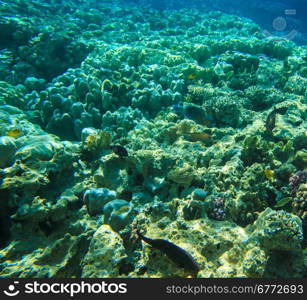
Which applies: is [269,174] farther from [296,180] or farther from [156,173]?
[156,173]

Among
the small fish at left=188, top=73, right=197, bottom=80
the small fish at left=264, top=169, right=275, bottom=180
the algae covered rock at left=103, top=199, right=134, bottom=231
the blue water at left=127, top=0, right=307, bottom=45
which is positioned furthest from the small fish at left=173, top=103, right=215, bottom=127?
the blue water at left=127, top=0, right=307, bottom=45

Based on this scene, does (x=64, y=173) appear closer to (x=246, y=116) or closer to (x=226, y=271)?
(x=226, y=271)

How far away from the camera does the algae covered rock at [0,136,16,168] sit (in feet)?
11.1

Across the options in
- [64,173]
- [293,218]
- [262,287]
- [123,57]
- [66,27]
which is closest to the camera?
[262,287]

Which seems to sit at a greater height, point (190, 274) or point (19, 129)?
point (19, 129)

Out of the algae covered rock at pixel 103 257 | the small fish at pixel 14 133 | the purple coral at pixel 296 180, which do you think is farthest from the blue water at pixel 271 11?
the algae covered rock at pixel 103 257

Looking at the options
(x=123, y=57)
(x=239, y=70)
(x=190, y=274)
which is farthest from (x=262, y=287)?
(x=123, y=57)

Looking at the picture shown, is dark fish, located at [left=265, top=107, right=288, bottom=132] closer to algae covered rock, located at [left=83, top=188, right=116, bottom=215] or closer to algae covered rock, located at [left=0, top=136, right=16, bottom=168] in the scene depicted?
algae covered rock, located at [left=83, top=188, right=116, bottom=215]

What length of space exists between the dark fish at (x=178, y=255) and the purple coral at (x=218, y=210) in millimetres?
821

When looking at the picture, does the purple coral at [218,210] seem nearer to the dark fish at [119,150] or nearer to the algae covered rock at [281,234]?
the algae covered rock at [281,234]

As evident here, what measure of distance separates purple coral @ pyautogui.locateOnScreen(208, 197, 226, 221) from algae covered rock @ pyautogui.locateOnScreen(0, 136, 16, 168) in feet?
8.99

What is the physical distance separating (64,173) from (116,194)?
98 centimetres

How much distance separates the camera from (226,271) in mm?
2230

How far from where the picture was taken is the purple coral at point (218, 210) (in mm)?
2944
